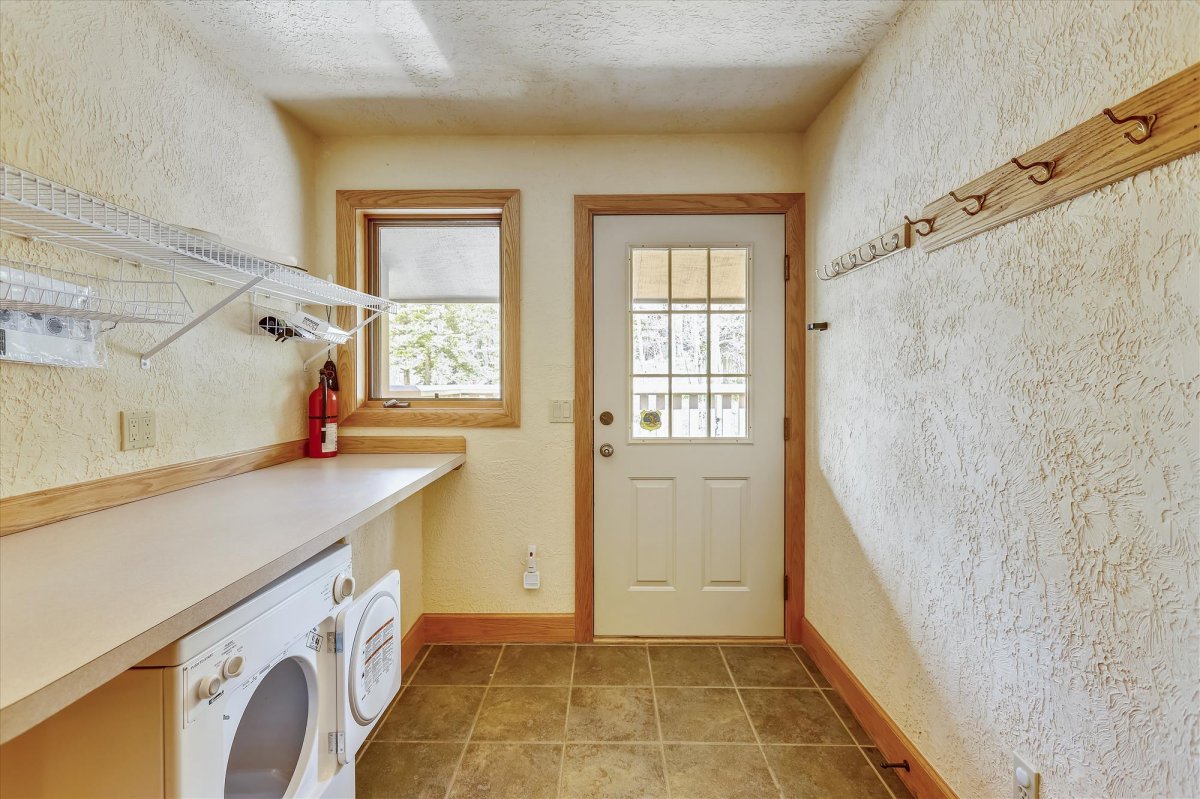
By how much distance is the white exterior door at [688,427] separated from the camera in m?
2.27

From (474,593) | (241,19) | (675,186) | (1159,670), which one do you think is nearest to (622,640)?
(474,593)

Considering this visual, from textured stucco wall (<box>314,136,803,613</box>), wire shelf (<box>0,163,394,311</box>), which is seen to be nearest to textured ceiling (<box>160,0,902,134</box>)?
textured stucco wall (<box>314,136,803,613</box>)

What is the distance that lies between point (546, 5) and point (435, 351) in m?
1.43

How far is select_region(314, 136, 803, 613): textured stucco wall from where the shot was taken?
7.37 feet

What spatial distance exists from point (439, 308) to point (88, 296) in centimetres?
126

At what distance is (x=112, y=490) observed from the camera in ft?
4.25

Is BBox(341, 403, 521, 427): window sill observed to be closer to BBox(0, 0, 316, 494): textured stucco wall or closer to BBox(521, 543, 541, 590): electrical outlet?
BBox(0, 0, 316, 494): textured stucco wall

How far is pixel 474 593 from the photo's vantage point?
231 centimetres

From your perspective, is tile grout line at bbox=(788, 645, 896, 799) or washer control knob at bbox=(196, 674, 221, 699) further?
tile grout line at bbox=(788, 645, 896, 799)

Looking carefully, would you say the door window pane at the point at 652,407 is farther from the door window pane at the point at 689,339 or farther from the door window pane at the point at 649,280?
the door window pane at the point at 649,280

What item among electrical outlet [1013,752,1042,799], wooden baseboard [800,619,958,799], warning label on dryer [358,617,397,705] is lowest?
wooden baseboard [800,619,958,799]

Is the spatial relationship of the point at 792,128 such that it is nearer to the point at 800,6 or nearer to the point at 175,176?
the point at 800,6

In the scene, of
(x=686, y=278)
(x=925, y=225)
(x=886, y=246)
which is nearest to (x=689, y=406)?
(x=686, y=278)

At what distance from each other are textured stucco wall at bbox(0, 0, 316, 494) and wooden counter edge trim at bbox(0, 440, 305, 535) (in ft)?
0.09
